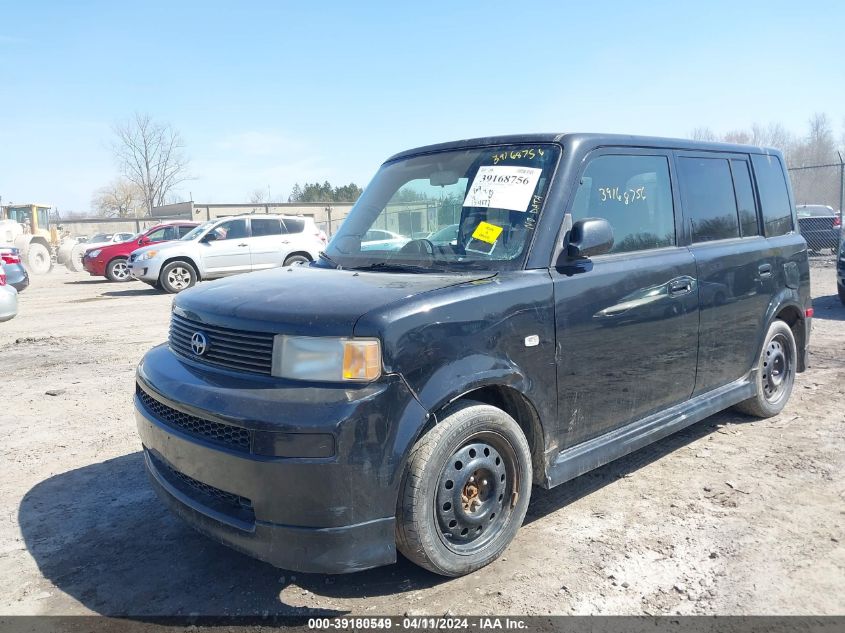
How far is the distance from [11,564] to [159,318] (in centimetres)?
809

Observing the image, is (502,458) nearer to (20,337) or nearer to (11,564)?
A: (11,564)

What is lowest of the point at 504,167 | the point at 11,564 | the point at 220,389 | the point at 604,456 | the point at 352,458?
the point at 11,564

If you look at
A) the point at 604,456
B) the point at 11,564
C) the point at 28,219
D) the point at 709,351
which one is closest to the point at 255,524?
the point at 11,564

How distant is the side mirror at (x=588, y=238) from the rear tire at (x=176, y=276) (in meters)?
13.2

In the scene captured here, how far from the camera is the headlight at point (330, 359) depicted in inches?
98.6

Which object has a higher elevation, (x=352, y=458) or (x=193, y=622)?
(x=352, y=458)

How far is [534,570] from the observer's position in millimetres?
2965

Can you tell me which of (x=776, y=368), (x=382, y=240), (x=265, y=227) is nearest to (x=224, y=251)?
(x=265, y=227)

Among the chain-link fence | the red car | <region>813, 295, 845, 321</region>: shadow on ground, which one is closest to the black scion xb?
<region>813, 295, 845, 321</region>: shadow on ground

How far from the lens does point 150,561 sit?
10.3ft

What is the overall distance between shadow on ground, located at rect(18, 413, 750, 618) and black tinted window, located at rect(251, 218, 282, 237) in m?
12.0

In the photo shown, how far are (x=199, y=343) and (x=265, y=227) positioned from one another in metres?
13.3

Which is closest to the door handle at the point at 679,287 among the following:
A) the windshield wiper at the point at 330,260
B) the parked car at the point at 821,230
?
the windshield wiper at the point at 330,260

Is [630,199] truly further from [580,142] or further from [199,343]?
[199,343]
